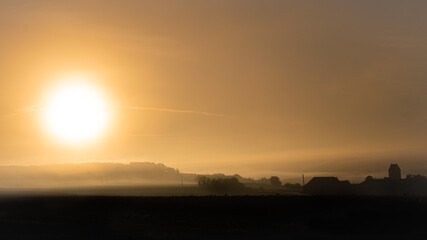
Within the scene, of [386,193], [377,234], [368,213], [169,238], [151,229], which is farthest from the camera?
[386,193]

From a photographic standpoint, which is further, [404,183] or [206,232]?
[404,183]

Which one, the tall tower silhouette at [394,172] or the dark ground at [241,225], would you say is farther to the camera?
the tall tower silhouette at [394,172]

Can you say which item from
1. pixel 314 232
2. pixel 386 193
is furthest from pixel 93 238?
pixel 386 193

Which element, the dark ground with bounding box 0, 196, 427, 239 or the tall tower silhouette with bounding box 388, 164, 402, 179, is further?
the tall tower silhouette with bounding box 388, 164, 402, 179

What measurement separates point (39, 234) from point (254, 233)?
853 inches

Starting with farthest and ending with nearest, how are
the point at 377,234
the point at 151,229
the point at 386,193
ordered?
the point at 386,193, the point at 151,229, the point at 377,234

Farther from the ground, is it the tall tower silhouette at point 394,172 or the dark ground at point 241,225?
the tall tower silhouette at point 394,172

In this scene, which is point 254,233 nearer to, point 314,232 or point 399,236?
point 314,232

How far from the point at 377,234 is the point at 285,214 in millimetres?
22008

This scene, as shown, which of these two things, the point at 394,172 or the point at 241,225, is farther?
the point at 394,172

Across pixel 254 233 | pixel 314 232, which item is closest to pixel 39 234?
pixel 254 233

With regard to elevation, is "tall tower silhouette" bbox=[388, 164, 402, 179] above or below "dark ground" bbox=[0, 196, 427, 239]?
above

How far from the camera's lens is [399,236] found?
58.3 m

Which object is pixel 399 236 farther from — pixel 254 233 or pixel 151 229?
pixel 151 229
